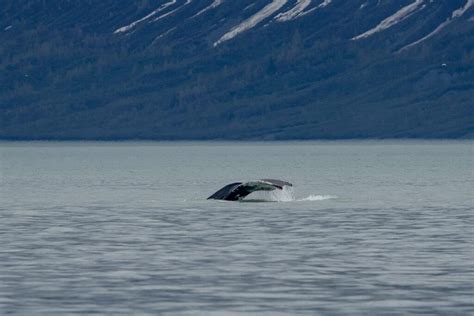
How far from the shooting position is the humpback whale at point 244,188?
80.2m

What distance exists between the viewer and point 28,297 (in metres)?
35.1

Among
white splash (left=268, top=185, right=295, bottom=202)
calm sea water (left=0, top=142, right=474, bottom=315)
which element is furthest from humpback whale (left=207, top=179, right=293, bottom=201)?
white splash (left=268, top=185, right=295, bottom=202)

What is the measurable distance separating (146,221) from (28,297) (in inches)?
1224

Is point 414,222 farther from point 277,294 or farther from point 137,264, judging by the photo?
point 277,294

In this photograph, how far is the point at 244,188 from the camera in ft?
279

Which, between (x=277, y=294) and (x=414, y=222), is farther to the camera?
(x=414, y=222)

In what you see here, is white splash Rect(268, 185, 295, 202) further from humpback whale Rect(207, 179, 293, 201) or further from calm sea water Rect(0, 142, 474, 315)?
calm sea water Rect(0, 142, 474, 315)

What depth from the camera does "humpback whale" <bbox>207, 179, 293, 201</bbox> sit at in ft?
263

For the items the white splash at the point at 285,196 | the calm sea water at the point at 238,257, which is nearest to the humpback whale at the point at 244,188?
the calm sea water at the point at 238,257

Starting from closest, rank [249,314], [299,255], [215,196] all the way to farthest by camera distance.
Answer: [249,314] → [299,255] → [215,196]

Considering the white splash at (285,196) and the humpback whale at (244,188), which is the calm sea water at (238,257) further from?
the white splash at (285,196)

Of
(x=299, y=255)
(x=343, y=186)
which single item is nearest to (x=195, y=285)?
(x=299, y=255)

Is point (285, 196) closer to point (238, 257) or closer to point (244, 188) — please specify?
point (244, 188)

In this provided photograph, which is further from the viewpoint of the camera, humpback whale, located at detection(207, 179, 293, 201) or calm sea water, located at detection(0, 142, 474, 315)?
humpback whale, located at detection(207, 179, 293, 201)
